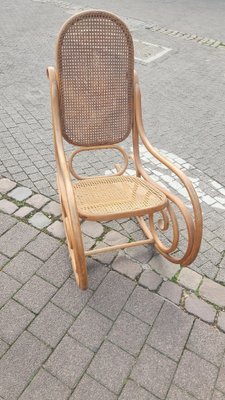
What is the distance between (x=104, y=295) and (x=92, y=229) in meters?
0.71

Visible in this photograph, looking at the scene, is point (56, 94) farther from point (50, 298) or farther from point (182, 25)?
point (182, 25)

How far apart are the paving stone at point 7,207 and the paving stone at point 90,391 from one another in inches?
63.8

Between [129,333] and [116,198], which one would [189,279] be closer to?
[129,333]

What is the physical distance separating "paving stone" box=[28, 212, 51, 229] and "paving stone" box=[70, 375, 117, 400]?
1341mm

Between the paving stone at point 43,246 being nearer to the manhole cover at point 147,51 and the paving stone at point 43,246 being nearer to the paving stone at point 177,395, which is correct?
the paving stone at point 177,395

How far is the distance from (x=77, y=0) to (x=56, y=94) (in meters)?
9.55

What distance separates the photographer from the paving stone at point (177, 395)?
1982mm

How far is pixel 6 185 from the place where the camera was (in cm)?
340

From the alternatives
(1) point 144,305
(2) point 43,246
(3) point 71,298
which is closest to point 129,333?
(1) point 144,305

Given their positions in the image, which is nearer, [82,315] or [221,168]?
[82,315]

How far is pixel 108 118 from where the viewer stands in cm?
275

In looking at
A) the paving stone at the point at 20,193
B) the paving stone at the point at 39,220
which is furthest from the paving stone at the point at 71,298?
the paving stone at the point at 20,193

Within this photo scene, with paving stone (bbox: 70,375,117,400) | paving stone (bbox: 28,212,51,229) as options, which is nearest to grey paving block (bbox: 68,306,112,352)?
paving stone (bbox: 70,375,117,400)

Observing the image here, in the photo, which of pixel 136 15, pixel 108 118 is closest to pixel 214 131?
pixel 108 118
